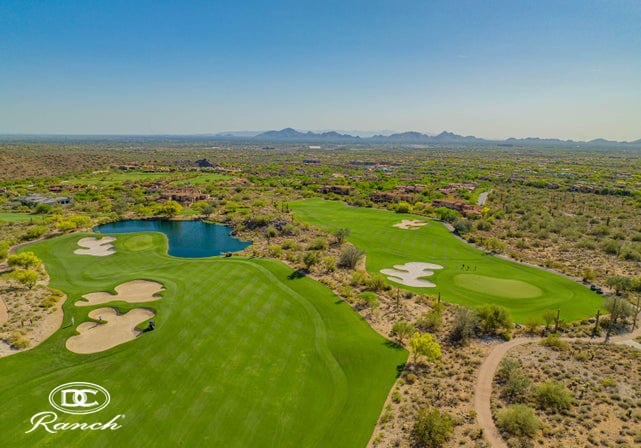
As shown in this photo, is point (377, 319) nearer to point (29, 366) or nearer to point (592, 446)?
point (592, 446)

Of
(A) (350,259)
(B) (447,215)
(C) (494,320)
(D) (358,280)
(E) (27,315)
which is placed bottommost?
(E) (27,315)

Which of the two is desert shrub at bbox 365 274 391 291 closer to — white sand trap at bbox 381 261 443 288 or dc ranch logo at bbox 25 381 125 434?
white sand trap at bbox 381 261 443 288

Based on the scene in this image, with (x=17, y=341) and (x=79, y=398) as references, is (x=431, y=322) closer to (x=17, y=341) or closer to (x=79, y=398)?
(x=79, y=398)

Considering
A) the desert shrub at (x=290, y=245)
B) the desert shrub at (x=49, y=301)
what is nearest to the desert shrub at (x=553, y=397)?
the desert shrub at (x=290, y=245)

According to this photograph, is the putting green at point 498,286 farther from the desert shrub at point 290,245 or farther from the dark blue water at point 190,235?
the dark blue water at point 190,235

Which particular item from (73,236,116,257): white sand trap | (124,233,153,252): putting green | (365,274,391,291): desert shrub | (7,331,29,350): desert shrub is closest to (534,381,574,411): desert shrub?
(365,274,391,291): desert shrub

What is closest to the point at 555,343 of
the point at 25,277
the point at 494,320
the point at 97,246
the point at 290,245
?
the point at 494,320

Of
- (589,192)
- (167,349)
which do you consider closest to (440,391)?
(167,349)
